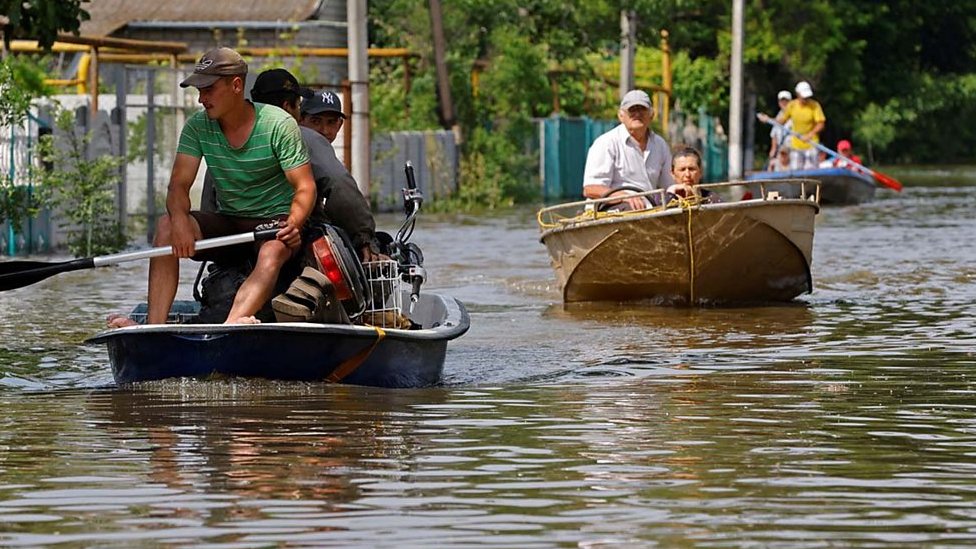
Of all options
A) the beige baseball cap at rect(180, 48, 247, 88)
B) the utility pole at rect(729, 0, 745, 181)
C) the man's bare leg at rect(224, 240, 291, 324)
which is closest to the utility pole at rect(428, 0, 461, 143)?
the utility pole at rect(729, 0, 745, 181)

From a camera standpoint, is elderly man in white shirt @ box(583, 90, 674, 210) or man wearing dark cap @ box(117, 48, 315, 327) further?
elderly man in white shirt @ box(583, 90, 674, 210)

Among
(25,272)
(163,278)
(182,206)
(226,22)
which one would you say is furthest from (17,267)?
(226,22)

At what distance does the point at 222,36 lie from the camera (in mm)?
42375

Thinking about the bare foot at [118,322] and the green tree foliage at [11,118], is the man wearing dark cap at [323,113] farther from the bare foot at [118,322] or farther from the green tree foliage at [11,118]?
the green tree foliage at [11,118]

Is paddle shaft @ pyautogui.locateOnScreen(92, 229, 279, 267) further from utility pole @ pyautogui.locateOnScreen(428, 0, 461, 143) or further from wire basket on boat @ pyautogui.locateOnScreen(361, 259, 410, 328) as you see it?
utility pole @ pyautogui.locateOnScreen(428, 0, 461, 143)

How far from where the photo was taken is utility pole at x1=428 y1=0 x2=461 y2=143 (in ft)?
120

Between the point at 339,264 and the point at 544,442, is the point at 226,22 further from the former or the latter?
the point at 544,442

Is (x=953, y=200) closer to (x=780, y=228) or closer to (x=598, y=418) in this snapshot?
(x=780, y=228)

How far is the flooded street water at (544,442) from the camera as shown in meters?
7.15

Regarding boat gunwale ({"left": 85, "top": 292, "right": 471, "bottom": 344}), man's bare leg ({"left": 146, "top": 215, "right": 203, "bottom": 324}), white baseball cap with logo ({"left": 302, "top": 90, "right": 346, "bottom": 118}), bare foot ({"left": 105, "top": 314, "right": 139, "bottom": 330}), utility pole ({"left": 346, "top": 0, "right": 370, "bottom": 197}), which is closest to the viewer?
boat gunwale ({"left": 85, "top": 292, "right": 471, "bottom": 344})

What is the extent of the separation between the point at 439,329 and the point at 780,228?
6.09 m

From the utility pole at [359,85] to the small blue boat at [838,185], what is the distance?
27.3 feet

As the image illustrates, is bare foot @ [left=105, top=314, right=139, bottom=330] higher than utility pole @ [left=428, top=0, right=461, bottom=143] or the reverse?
the reverse

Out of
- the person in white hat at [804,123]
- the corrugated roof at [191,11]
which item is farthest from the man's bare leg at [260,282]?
the corrugated roof at [191,11]
